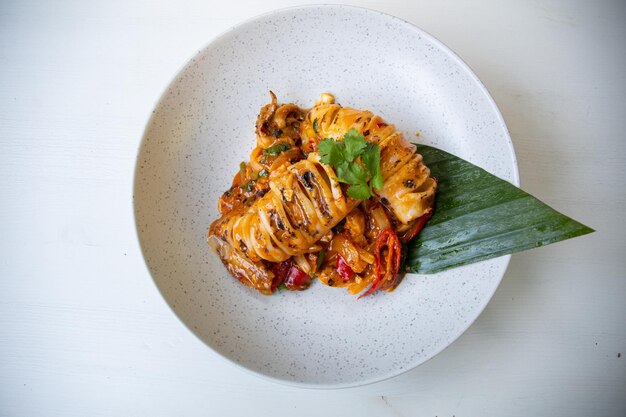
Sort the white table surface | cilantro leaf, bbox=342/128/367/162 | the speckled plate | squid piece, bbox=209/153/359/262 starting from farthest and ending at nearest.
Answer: the white table surface, the speckled plate, squid piece, bbox=209/153/359/262, cilantro leaf, bbox=342/128/367/162

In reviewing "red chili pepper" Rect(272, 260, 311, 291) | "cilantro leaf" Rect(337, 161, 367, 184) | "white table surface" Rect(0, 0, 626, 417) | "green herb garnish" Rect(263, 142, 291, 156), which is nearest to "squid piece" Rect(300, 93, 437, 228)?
"cilantro leaf" Rect(337, 161, 367, 184)

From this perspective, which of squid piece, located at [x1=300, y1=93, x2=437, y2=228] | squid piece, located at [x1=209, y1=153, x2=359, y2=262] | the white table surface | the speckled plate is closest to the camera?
squid piece, located at [x1=209, y1=153, x2=359, y2=262]

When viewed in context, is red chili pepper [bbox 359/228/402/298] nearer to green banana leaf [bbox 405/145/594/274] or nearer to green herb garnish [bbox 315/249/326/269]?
green banana leaf [bbox 405/145/594/274]

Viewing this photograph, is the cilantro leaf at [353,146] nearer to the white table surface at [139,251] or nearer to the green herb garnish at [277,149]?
the green herb garnish at [277,149]

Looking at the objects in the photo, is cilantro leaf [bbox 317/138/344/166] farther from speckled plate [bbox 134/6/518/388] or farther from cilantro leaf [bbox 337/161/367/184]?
speckled plate [bbox 134/6/518/388]

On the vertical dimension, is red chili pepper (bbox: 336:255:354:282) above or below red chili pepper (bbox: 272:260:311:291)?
above

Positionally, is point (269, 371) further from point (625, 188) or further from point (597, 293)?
point (625, 188)

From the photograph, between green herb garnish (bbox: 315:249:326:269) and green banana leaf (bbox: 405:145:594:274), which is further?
green herb garnish (bbox: 315:249:326:269)

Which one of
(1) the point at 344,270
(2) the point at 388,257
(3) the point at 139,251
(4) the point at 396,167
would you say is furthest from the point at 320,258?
(3) the point at 139,251
